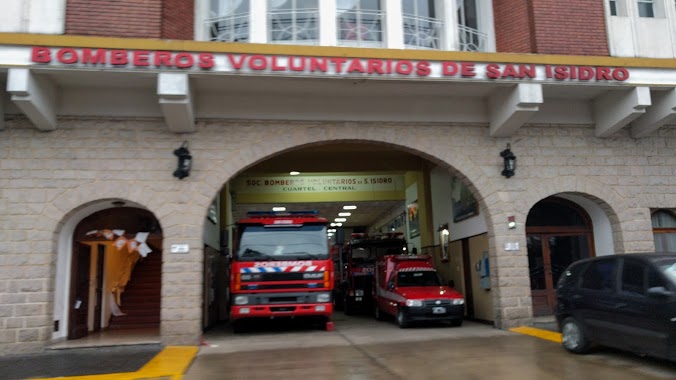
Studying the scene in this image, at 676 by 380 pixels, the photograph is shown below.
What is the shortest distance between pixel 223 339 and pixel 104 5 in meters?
7.49

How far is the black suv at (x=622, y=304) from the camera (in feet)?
21.5

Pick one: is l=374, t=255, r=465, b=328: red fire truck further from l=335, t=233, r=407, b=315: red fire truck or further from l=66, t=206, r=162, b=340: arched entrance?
l=66, t=206, r=162, b=340: arched entrance

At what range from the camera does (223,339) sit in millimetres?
11547

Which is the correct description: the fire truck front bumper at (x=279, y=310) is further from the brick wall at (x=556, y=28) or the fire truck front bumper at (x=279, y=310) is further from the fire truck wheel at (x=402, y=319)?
the brick wall at (x=556, y=28)

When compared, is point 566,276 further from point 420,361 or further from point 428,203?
point 428,203

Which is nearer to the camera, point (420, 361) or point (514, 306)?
point (420, 361)

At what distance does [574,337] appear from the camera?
26.9 feet

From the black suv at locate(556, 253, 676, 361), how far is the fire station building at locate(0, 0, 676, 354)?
3373 millimetres

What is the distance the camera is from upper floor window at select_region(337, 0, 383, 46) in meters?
11.7

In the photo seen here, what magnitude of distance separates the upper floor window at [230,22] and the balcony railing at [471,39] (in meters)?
5.04

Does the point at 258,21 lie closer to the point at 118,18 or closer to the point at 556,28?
the point at 118,18

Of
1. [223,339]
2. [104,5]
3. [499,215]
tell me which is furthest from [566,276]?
[104,5]

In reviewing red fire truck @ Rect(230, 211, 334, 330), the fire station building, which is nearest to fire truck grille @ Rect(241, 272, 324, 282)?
red fire truck @ Rect(230, 211, 334, 330)

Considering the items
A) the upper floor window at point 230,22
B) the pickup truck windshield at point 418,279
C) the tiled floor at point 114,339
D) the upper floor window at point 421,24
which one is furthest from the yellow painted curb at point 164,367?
the upper floor window at point 421,24
